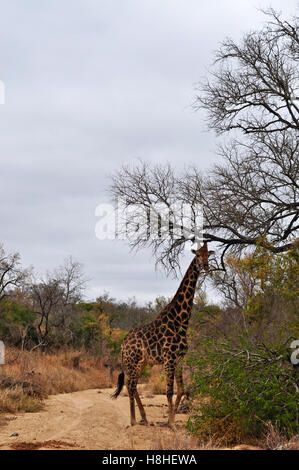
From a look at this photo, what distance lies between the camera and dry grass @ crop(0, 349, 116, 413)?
12500 millimetres

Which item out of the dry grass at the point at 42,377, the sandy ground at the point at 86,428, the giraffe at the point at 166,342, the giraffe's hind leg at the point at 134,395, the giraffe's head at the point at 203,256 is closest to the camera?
the sandy ground at the point at 86,428

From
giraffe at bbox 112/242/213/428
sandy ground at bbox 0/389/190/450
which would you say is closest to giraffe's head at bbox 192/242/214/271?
giraffe at bbox 112/242/213/428

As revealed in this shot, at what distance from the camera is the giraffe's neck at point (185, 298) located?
10.7m

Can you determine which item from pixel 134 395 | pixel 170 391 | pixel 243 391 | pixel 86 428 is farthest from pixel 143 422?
pixel 243 391

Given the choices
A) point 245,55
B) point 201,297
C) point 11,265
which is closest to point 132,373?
point 245,55

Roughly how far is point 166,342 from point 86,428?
83.8 inches

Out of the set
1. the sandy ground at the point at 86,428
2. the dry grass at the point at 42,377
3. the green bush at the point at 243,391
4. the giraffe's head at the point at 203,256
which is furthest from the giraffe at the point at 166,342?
the dry grass at the point at 42,377

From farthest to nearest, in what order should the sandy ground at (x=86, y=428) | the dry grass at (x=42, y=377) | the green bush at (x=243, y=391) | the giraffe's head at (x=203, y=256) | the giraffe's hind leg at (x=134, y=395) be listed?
the dry grass at (x=42, y=377) → the giraffe's head at (x=203, y=256) → the giraffe's hind leg at (x=134, y=395) → the sandy ground at (x=86, y=428) → the green bush at (x=243, y=391)

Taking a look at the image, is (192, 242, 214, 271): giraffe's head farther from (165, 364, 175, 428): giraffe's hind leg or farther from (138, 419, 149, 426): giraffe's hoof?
(138, 419, 149, 426): giraffe's hoof

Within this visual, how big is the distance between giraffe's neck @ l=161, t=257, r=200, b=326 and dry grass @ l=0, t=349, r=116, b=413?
4236mm

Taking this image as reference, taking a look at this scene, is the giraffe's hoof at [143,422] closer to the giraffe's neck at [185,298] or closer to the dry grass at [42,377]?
the giraffe's neck at [185,298]

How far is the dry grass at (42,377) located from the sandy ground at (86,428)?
442 millimetres

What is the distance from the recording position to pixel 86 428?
990 cm
